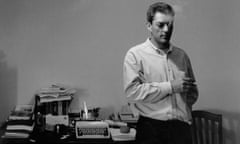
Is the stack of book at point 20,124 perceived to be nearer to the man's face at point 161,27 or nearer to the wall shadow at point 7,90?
the wall shadow at point 7,90

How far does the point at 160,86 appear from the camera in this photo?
1.93 m

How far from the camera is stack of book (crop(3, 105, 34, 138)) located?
2330 millimetres

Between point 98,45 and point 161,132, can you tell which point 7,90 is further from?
point 161,132

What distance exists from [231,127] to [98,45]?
4.51ft

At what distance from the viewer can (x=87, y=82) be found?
9.46 feet

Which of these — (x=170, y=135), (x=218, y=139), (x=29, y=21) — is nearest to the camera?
(x=170, y=135)

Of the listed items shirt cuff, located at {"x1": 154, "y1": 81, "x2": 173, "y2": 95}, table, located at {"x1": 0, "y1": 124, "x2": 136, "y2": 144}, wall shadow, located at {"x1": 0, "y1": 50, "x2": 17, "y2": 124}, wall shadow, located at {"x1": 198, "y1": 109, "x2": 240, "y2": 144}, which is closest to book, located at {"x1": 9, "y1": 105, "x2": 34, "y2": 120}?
wall shadow, located at {"x1": 0, "y1": 50, "x2": 17, "y2": 124}

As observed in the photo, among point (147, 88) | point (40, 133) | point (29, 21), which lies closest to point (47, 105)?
point (40, 133)

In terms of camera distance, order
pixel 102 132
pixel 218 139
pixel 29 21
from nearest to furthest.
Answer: pixel 102 132 → pixel 218 139 → pixel 29 21

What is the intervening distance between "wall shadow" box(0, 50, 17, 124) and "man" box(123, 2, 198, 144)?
1270 millimetres

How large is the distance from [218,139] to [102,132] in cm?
95

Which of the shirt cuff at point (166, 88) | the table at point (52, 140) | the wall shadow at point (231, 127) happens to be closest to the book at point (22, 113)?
the table at point (52, 140)

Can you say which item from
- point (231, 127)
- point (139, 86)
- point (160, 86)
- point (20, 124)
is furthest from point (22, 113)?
point (231, 127)

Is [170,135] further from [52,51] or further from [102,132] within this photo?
[52,51]
